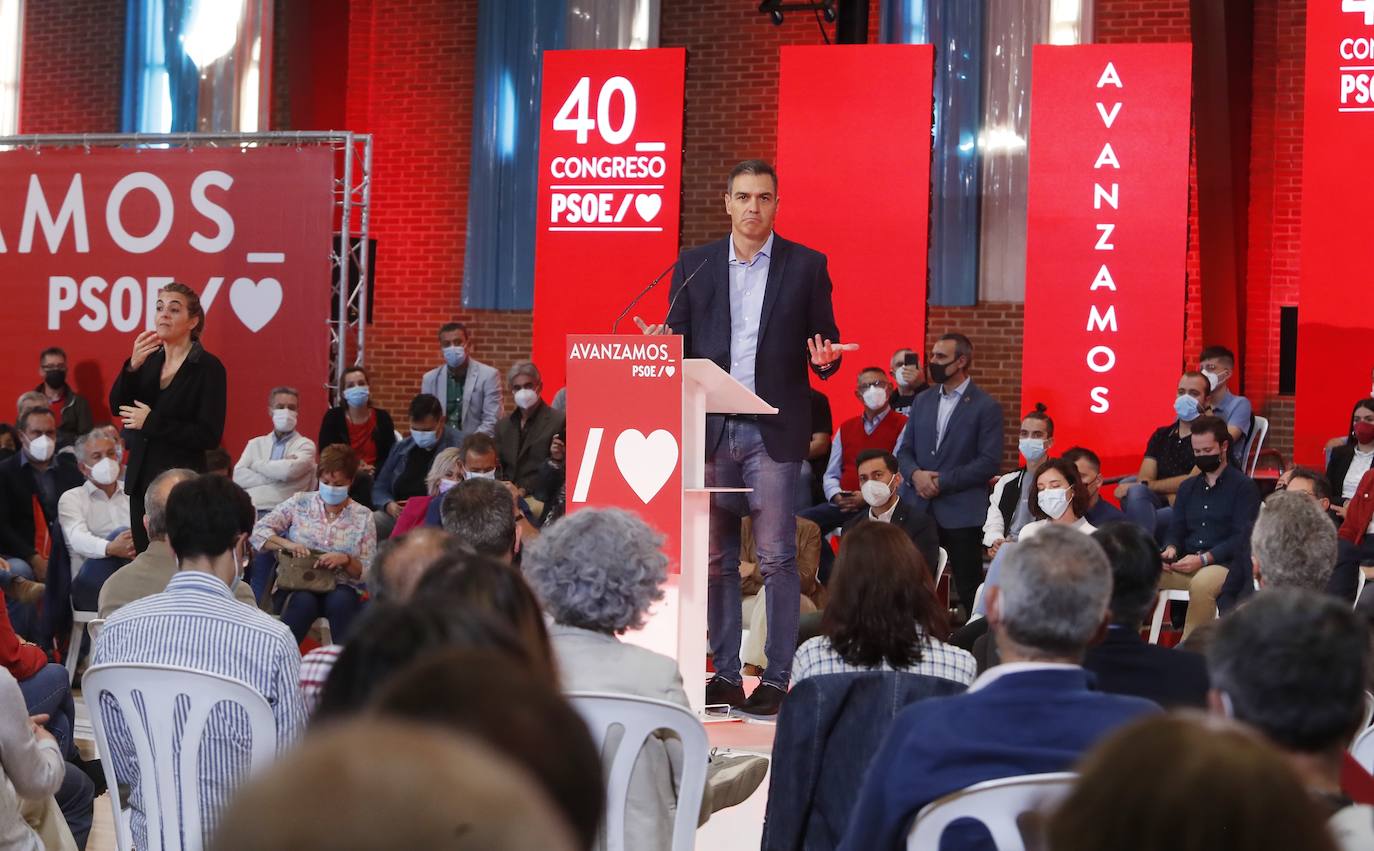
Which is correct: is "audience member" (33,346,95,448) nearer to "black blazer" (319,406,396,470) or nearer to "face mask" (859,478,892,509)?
"black blazer" (319,406,396,470)

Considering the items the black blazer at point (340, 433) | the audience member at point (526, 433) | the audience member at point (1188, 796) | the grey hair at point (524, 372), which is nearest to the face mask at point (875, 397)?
the audience member at point (526, 433)

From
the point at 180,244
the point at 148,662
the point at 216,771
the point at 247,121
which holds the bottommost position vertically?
the point at 216,771

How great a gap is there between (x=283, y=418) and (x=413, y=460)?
0.74 meters

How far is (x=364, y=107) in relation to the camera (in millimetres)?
12039

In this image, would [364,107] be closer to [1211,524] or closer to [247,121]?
A: [247,121]

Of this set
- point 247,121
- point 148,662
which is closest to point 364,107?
point 247,121

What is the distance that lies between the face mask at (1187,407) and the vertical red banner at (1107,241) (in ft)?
1.49

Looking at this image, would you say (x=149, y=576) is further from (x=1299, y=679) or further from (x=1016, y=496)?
(x=1016, y=496)

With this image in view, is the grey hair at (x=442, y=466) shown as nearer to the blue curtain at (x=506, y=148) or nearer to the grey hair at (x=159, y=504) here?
the grey hair at (x=159, y=504)

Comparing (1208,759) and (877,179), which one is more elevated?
(877,179)

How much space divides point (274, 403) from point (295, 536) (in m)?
2.03

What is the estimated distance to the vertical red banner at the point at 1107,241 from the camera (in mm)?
8633

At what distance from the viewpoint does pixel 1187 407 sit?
8031 mm

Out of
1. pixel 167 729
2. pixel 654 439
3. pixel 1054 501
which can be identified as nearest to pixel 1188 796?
pixel 167 729
